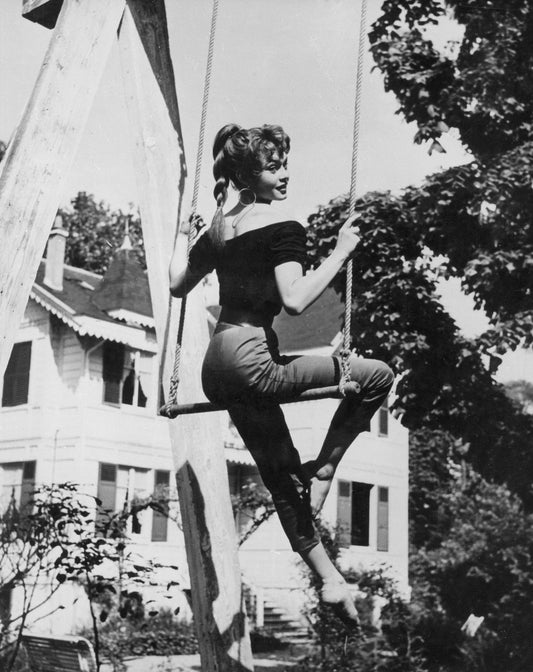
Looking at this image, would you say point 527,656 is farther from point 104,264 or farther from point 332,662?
point 104,264

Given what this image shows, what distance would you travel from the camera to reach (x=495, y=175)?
362 inches

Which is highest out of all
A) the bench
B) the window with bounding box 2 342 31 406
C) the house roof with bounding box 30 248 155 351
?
the house roof with bounding box 30 248 155 351

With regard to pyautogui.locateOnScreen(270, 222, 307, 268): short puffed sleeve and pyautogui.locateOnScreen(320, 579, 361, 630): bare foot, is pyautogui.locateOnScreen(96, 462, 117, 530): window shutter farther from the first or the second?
pyautogui.locateOnScreen(270, 222, 307, 268): short puffed sleeve

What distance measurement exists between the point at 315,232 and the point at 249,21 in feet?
9.59

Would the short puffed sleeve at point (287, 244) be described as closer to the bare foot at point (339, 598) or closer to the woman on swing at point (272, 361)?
the woman on swing at point (272, 361)

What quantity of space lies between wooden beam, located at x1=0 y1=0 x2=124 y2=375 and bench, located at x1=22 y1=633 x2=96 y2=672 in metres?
5.98

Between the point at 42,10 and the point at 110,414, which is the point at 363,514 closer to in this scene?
the point at 110,414

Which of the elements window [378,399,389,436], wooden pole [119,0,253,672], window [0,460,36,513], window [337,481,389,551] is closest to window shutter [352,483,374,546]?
window [337,481,389,551]

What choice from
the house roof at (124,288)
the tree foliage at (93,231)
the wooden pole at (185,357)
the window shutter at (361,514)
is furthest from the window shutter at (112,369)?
the wooden pole at (185,357)

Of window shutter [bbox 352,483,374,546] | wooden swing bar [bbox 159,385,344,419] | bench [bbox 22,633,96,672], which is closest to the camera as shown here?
wooden swing bar [bbox 159,385,344,419]

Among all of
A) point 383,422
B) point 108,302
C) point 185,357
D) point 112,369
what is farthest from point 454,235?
point 383,422

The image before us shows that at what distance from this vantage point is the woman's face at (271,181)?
303 cm

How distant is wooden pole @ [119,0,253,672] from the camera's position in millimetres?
4004

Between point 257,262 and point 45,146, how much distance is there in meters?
1.23
